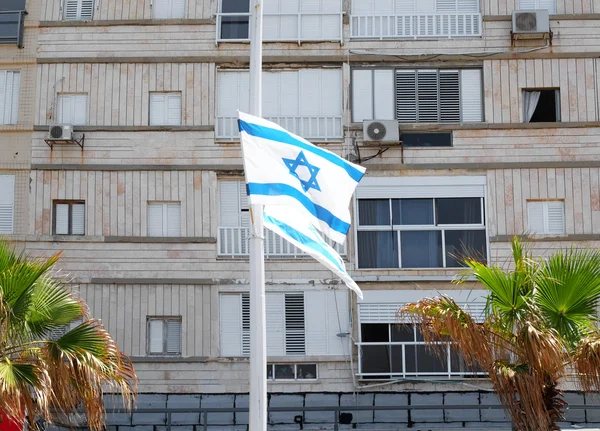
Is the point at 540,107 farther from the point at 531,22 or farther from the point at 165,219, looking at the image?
the point at 165,219

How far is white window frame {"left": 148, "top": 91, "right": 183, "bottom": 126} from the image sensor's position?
2180 centimetres

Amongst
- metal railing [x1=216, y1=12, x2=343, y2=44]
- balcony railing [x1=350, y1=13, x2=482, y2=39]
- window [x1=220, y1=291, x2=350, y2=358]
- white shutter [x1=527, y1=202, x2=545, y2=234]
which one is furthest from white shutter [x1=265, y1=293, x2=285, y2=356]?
balcony railing [x1=350, y1=13, x2=482, y2=39]

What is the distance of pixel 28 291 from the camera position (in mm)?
13711

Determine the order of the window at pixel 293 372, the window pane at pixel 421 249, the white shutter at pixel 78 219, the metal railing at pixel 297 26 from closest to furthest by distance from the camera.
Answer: the window at pixel 293 372
the window pane at pixel 421 249
the white shutter at pixel 78 219
the metal railing at pixel 297 26

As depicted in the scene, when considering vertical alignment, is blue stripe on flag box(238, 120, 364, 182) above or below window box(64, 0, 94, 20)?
below

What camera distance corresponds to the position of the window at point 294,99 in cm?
2170

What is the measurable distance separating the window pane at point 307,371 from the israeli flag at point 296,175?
9.62m

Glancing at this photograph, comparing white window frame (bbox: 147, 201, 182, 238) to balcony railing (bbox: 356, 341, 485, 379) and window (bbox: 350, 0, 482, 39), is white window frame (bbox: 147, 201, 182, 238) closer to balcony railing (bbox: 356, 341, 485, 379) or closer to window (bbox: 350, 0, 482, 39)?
balcony railing (bbox: 356, 341, 485, 379)

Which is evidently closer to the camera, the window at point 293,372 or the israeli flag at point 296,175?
the israeli flag at point 296,175

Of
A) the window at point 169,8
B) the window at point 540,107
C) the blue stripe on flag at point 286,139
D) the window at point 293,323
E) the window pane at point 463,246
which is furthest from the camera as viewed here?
the window at point 169,8

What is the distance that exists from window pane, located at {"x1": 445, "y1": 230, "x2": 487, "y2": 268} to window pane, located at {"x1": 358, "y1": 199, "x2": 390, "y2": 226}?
53.9 inches

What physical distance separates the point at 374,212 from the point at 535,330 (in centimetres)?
822

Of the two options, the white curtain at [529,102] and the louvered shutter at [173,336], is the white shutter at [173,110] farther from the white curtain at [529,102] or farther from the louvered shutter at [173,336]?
the white curtain at [529,102]

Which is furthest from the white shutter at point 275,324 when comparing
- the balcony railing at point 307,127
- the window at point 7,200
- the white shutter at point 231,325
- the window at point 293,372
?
the window at point 7,200
